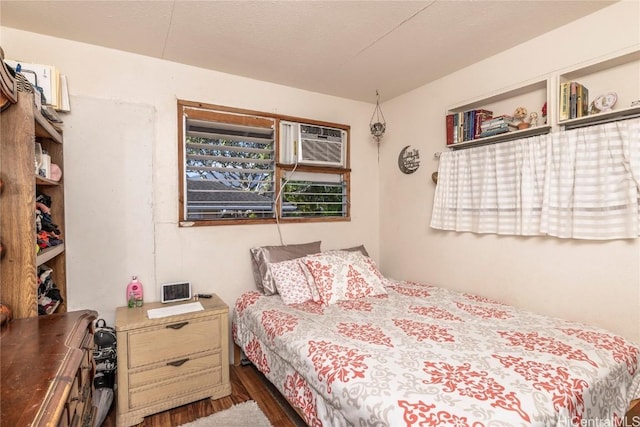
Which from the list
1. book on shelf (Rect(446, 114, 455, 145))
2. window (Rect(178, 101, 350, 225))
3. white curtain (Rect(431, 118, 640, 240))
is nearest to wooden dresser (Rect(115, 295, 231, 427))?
window (Rect(178, 101, 350, 225))

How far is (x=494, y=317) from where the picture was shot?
6.23ft

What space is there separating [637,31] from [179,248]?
3136 millimetres

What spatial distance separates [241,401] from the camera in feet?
6.79

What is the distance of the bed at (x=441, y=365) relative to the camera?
3.57ft

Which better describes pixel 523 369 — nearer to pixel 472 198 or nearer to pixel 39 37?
pixel 472 198

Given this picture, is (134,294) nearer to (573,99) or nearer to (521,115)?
(521,115)

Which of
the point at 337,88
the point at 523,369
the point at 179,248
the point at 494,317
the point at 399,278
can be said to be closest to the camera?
the point at 523,369

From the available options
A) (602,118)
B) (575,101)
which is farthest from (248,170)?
(602,118)

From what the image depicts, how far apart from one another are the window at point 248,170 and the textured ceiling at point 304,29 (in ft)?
1.44

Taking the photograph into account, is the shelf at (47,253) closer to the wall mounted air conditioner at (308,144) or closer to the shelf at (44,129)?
the shelf at (44,129)

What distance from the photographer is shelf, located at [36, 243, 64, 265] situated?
145 cm

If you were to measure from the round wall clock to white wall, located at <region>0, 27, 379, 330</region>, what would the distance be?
1355 millimetres

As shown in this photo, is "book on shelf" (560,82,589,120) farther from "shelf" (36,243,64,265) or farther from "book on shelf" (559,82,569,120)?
"shelf" (36,243,64,265)

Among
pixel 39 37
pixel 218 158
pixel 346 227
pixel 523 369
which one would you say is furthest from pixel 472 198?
pixel 39 37
